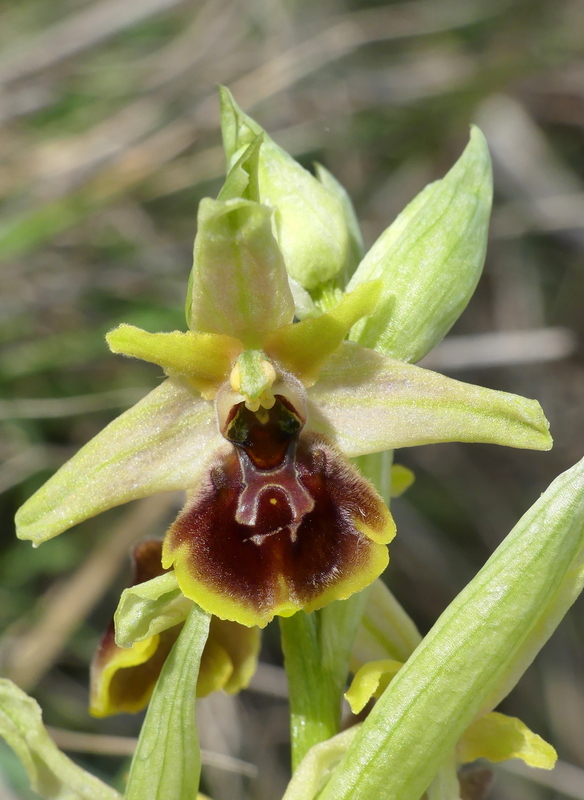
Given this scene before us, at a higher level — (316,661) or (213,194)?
(316,661)

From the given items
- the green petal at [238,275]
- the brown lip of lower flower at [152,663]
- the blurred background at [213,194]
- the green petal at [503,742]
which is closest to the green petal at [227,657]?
the brown lip of lower flower at [152,663]

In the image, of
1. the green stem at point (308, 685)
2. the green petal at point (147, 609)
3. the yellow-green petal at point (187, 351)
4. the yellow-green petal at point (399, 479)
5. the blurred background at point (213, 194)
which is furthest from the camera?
the blurred background at point (213, 194)

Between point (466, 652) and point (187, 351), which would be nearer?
point (466, 652)

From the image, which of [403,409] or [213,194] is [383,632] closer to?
[403,409]

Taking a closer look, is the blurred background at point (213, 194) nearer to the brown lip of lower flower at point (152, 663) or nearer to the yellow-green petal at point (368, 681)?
the brown lip of lower flower at point (152, 663)

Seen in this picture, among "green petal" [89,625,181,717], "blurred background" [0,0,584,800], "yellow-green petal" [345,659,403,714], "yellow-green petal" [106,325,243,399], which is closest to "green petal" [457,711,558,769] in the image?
"yellow-green petal" [345,659,403,714]

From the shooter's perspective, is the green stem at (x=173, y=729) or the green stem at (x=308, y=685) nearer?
the green stem at (x=173, y=729)

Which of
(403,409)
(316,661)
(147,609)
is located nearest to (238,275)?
(403,409)
